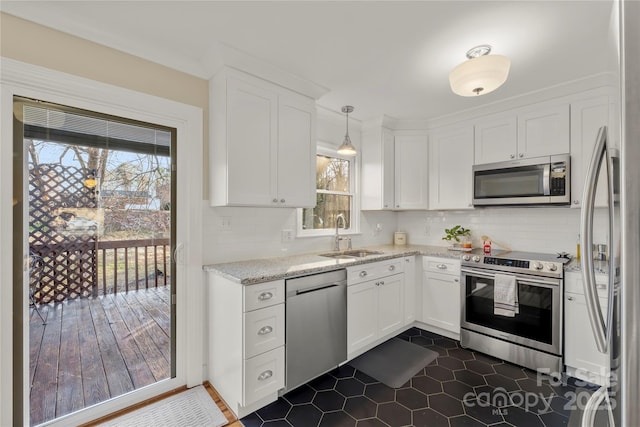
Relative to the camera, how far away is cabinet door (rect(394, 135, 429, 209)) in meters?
3.61

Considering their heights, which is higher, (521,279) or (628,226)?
(628,226)

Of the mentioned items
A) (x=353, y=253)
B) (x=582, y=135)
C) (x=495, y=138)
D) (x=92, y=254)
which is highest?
(x=495, y=138)

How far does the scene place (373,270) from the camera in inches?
108

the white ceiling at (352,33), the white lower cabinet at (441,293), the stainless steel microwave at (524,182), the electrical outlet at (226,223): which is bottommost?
the white lower cabinet at (441,293)

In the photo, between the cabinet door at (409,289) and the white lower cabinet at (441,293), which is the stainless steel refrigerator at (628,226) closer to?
the white lower cabinet at (441,293)

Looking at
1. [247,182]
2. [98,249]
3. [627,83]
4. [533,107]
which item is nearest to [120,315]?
[98,249]

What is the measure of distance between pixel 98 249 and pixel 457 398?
2733 mm

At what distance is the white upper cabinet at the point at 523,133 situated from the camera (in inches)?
106

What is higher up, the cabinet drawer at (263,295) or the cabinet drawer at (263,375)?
the cabinet drawer at (263,295)

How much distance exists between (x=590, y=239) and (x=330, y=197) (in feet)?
8.69

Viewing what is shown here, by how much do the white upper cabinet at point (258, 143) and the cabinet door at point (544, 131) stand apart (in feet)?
7.05

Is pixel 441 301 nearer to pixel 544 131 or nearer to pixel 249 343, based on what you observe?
pixel 544 131

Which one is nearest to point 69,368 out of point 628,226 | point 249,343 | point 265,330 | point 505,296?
point 249,343

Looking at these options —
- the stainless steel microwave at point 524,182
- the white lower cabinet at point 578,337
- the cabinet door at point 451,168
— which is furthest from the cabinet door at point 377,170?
the white lower cabinet at point 578,337
